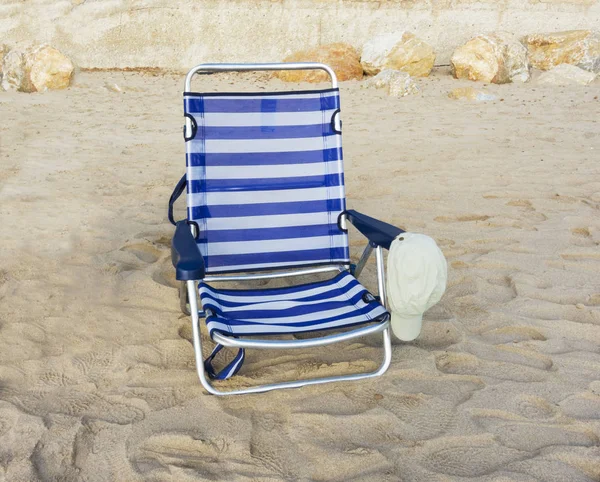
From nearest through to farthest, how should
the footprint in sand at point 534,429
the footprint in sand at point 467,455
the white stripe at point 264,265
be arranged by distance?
the footprint in sand at point 467,455 → the footprint in sand at point 534,429 → the white stripe at point 264,265

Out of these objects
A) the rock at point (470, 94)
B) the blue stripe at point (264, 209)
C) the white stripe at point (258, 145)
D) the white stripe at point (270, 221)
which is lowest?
the rock at point (470, 94)

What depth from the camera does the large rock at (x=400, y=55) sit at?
8914mm

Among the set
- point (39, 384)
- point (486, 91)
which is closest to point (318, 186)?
point (39, 384)

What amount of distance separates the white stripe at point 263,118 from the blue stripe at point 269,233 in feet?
1.70

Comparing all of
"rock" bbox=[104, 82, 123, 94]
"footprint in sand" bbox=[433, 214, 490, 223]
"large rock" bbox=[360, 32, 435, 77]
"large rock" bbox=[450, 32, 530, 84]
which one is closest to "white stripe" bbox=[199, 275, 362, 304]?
"footprint in sand" bbox=[433, 214, 490, 223]

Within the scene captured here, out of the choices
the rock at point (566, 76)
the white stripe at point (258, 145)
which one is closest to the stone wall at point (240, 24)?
the rock at point (566, 76)

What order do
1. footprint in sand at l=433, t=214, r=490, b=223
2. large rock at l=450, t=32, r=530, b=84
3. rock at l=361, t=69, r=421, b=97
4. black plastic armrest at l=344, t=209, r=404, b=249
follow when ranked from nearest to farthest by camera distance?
black plastic armrest at l=344, t=209, r=404, b=249 → footprint in sand at l=433, t=214, r=490, b=223 → rock at l=361, t=69, r=421, b=97 → large rock at l=450, t=32, r=530, b=84

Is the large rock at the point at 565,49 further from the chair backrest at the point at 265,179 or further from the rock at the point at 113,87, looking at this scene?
the chair backrest at the point at 265,179

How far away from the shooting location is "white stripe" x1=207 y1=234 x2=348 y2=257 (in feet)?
9.82

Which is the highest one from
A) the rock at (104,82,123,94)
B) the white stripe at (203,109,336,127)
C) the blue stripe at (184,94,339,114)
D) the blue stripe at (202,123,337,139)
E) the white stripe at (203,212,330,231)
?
the blue stripe at (184,94,339,114)

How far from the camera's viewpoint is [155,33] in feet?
31.3

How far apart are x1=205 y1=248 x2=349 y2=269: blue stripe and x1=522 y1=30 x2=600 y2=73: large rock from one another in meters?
7.36

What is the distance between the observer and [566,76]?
28.3 ft

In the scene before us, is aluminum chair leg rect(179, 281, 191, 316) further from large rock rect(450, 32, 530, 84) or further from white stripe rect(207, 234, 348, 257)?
large rock rect(450, 32, 530, 84)
